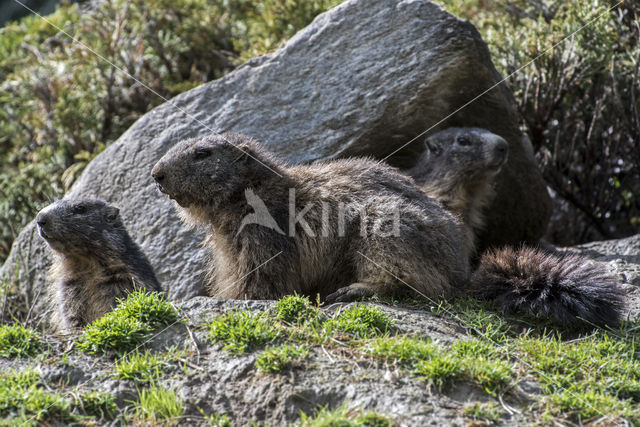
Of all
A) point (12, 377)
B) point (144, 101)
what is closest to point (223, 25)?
point (144, 101)

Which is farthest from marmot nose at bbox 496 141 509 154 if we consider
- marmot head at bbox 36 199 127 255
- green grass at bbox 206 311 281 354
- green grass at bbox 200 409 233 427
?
green grass at bbox 200 409 233 427

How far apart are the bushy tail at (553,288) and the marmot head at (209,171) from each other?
2.36 meters

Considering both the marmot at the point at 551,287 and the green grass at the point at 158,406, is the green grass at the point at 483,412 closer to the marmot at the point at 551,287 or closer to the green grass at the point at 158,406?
the green grass at the point at 158,406

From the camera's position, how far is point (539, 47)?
964cm

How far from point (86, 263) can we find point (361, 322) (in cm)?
297

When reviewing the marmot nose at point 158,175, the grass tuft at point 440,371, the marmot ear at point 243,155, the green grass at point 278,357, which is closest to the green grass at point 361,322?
the green grass at point 278,357

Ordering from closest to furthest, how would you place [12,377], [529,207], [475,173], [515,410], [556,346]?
[515,410], [12,377], [556,346], [475,173], [529,207]

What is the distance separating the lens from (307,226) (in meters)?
6.46

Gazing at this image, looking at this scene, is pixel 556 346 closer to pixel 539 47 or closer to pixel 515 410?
pixel 515 410

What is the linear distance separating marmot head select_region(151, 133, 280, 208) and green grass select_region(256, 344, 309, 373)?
2.16 metres

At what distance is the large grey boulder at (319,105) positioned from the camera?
8.14 m

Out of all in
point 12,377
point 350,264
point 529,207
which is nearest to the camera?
point 12,377

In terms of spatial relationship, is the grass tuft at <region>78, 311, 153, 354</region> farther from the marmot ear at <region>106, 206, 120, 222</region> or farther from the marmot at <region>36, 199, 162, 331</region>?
the marmot ear at <region>106, 206, 120, 222</region>

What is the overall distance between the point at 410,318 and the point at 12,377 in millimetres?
2996
